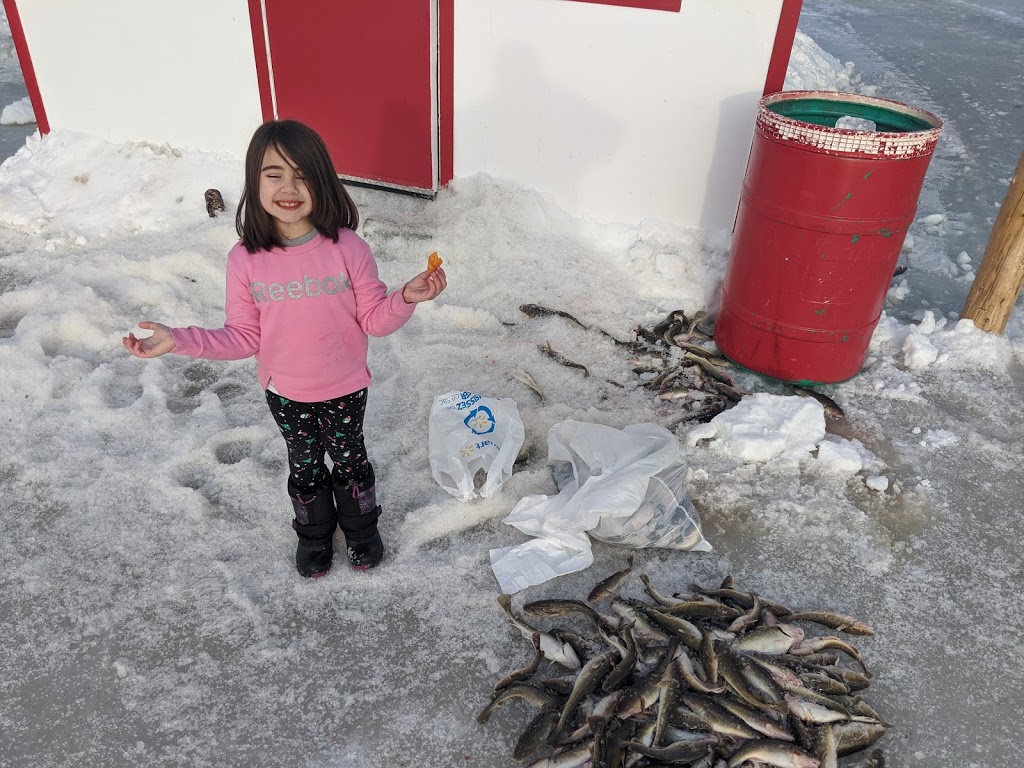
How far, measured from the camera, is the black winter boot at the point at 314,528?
290 cm

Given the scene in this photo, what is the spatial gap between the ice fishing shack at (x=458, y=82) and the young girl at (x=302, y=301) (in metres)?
2.86

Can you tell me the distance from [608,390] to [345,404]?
1.79 meters

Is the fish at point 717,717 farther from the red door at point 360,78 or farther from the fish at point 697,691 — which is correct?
the red door at point 360,78

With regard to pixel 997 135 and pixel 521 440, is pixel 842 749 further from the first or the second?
pixel 997 135

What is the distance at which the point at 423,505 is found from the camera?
331 cm

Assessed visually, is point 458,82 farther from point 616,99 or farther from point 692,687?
point 692,687

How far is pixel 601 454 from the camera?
3311 mm

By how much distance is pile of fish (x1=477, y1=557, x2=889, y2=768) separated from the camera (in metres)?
2.24

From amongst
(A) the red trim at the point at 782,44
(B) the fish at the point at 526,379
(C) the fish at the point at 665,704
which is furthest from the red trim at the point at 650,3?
(C) the fish at the point at 665,704

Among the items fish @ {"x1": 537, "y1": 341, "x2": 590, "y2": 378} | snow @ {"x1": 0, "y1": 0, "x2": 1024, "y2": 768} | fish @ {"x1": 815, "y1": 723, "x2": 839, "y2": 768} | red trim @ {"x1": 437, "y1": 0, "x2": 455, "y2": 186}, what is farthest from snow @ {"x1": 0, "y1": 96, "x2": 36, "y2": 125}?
fish @ {"x1": 815, "y1": 723, "x2": 839, "y2": 768}

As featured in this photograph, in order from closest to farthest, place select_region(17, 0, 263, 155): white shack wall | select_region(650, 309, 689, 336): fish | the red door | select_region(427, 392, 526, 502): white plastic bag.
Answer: select_region(427, 392, 526, 502): white plastic bag → select_region(650, 309, 689, 336): fish → the red door → select_region(17, 0, 263, 155): white shack wall

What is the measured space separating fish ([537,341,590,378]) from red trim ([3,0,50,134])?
198 inches

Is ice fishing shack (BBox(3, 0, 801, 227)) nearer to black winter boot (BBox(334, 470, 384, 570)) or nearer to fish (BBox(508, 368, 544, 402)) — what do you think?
Result: fish (BBox(508, 368, 544, 402))

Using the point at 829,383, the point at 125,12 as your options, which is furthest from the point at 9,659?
the point at 125,12
